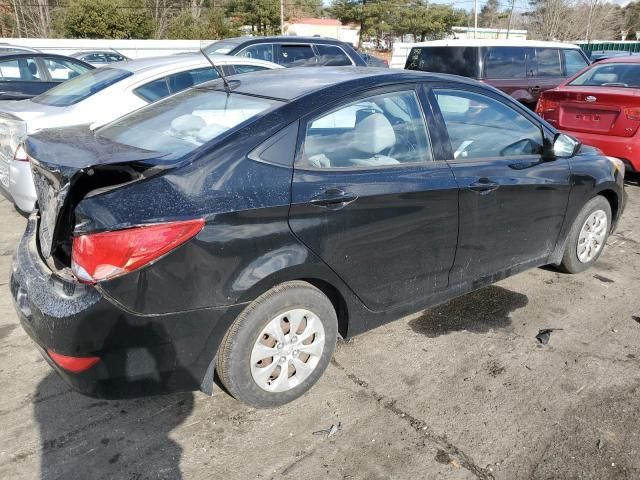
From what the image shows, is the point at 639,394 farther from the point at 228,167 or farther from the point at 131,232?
the point at 131,232

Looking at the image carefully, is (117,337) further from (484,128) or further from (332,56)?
(332,56)

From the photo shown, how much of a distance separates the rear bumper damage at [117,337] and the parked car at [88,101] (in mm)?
2437

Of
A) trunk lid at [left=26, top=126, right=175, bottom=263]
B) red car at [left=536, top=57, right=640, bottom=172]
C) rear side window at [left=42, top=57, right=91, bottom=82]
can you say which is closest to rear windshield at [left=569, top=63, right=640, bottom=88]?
red car at [left=536, top=57, right=640, bottom=172]

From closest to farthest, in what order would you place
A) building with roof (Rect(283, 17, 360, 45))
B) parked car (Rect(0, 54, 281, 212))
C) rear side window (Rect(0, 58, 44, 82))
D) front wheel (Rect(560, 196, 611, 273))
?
front wheel (Rect(560, 196, 611, 273))
parked car (Rect(0, 54, 281, 212))
rear side window (Rect(0, 58, 44, 82))
building with roof (Rect(283, 17, 360, 45))

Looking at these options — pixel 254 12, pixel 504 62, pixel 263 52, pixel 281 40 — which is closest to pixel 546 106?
pixel 504 62

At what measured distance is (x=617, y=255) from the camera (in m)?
5.05

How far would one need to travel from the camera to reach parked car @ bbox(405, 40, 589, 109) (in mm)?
9469

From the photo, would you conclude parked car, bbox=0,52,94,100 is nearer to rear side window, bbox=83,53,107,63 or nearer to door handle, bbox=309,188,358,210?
door handle, bbox=309,188,358,210

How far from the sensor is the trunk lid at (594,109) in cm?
642

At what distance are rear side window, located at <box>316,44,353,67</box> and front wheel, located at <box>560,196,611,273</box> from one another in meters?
6.28

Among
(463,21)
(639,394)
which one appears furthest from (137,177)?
(463,21)

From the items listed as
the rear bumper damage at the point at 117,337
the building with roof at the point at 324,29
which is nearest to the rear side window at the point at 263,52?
the rear bumper damage at the point at 117,337

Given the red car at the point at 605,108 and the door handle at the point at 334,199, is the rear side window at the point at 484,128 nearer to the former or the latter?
the door handle at the point at 334,199

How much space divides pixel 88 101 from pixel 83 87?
529 millimetres
